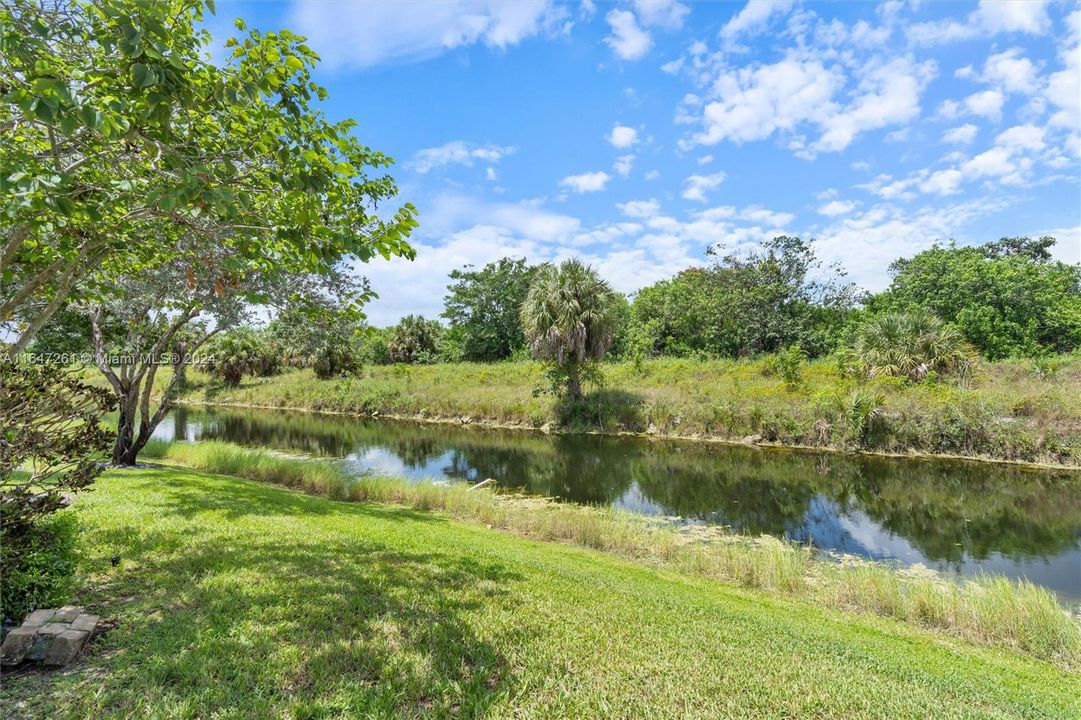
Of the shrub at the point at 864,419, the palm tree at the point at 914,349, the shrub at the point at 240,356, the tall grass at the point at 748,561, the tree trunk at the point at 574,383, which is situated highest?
the shrub at the point at 240,356

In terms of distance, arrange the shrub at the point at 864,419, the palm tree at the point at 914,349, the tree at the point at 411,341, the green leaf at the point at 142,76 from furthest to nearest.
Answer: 1. the tree at the point at 411,341
2. the palm tree at the point at 914,349
3. the shrub at the point at 864,419
4. the green leaf at the point at 142,76

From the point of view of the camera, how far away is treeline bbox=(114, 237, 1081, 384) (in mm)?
26438

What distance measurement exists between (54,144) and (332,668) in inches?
157

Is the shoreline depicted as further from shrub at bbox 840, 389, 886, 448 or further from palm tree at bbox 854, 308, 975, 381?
palm tree at bbox 854, 308, 975, 381

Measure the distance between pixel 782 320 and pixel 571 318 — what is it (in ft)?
62.0

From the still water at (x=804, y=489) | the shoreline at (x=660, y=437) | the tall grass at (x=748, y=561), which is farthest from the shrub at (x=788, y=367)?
the tall grass at (x=748, y=561)

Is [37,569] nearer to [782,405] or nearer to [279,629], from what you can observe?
[279,629]

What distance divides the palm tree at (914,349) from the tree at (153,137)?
88.3 ft

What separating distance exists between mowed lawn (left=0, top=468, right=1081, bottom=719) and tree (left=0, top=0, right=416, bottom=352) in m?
2.85

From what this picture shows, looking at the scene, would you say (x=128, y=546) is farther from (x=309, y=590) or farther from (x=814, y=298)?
(x=814, y=298)

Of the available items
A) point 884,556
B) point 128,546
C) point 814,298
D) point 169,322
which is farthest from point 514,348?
point 128,546

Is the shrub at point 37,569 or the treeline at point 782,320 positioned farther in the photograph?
A: the treeline at point 782,320

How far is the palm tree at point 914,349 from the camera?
23594 mm

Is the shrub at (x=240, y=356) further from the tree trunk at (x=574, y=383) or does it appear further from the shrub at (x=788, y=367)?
the shrub at (x=788, y=367)
